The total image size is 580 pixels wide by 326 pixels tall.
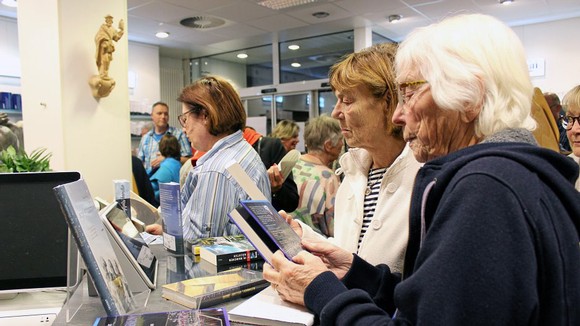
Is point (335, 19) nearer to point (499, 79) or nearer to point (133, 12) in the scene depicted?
point (133, 12)

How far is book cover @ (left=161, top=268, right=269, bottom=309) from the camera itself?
1115mm

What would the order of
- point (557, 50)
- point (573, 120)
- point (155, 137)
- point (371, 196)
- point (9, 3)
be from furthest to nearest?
point (557, 50), point (155, 137), point (9, 3), point (573, 120), point (371, 196)

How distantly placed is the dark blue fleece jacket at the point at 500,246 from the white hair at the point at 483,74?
11 centimetres

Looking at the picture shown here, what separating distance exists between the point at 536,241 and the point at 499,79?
34 cm

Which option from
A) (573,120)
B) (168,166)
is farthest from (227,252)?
(168,166)

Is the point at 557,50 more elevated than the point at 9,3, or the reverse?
the point at 9,3

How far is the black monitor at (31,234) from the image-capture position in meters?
1.26

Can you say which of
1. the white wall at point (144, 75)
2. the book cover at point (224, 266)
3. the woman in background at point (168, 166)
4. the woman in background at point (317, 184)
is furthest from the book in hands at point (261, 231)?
the white wall at point (144, 75)

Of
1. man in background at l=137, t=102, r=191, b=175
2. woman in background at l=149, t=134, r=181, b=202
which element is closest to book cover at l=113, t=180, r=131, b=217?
woman in background at l=149, t=134, r=181, b=202

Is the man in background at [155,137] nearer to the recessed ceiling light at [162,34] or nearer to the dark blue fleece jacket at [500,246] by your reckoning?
the recessed ceiling light at [162,34]

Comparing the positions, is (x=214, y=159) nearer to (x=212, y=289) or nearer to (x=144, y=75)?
(x=212, y=289)

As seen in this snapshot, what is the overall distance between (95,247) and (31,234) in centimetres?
44

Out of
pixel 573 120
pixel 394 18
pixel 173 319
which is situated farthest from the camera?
pixel 394 18

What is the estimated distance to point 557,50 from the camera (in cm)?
718
